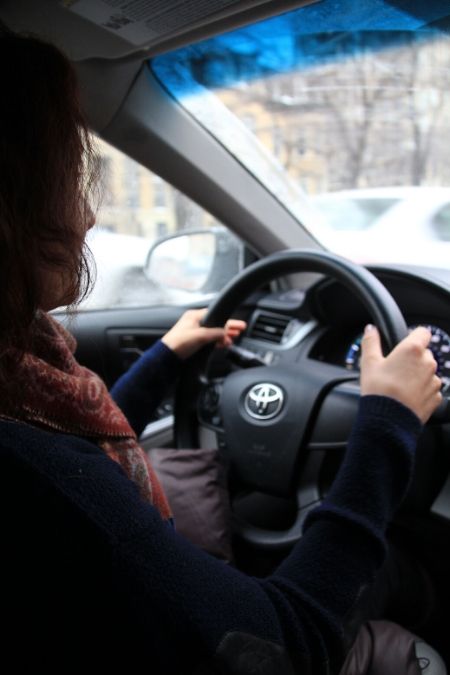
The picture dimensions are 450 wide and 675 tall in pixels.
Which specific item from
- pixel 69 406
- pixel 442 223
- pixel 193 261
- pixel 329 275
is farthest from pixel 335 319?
pixel 69 406

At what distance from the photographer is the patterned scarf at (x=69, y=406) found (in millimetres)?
763

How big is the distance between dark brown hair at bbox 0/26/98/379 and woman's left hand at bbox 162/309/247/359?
2.04ft

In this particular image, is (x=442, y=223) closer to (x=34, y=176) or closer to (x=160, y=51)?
(x=160, y=51)

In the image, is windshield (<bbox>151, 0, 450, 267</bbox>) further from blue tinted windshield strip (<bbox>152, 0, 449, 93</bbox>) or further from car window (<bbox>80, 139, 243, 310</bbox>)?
car window (<bbox>80, 139, 243, 310</bbox>)

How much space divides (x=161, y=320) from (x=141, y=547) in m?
1.50

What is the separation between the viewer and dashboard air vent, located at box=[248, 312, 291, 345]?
1732mm

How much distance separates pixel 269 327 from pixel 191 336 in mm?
386

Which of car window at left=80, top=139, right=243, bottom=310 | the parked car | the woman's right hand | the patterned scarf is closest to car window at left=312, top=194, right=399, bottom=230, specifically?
the parked car

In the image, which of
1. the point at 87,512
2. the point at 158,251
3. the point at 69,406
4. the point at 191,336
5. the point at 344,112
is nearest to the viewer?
the point at 87,512

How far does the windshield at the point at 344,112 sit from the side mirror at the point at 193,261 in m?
0.40

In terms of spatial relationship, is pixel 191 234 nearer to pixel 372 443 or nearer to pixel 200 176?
pixel 200 176

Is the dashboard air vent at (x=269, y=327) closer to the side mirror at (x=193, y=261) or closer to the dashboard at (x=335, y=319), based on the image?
the dashboard at (x=335, y=319)

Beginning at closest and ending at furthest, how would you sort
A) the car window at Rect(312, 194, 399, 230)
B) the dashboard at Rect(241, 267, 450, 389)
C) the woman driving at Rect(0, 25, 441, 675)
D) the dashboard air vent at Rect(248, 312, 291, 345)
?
the woman driving at Rect(0, 25, 441, 675) → the dashboard at Rect(241, 267, 450, 389) → the dashboard air vent at Rect(248, 312, 291, 345) → the car window at Rect(312, 194, 399, 230)

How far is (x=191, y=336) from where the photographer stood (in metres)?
1.45
